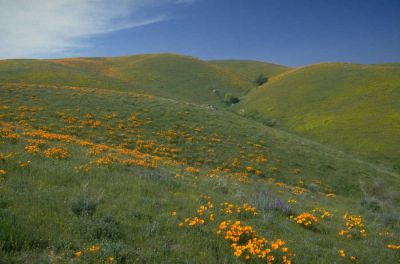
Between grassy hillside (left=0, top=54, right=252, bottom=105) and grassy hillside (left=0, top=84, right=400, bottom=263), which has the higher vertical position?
grassy hillside (left=0, top=54, right=252, bottom=105)

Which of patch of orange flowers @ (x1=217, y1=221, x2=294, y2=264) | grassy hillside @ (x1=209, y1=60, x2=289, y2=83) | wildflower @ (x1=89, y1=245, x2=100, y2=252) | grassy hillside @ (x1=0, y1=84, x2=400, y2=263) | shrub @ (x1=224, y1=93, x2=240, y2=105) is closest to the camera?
wildflower @ (x1=89, y1=245, x2=100, y2=252)

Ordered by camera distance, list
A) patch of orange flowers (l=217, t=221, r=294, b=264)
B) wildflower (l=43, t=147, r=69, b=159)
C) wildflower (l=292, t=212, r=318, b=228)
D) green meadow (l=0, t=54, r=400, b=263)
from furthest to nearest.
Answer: wildflower (l=43, t=147, r=69, b=159) < wildflower (l=292, t=212, r=318, b=228) < green meadow (l=0, t=54, r=400, b=263) < patch of orange flowers (l=217, t=221, r=294, b=264)

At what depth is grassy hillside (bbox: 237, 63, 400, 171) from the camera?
40.3 m

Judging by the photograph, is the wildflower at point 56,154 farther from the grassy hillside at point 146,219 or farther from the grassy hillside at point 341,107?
the grassy hillside at point 341,107

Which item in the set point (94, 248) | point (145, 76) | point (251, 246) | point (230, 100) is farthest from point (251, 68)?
point (94, 248)

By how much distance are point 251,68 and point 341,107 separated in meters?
76.2

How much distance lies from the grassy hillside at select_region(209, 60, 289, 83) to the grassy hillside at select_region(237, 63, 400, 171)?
33333mm

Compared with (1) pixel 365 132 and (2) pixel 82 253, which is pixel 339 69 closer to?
(1) pixel 365 132

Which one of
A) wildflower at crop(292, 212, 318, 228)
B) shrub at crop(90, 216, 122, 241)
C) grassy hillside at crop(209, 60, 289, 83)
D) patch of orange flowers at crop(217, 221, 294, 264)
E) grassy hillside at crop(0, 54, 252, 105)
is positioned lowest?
wildflower at crop(292, 212, 318, 228)

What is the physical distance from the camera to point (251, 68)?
12581cm

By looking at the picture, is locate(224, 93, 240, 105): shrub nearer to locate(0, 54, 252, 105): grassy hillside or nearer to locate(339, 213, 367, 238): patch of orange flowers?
locate(0, 54, 252, 105): grassy hillside

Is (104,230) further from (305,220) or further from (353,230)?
(353,230)

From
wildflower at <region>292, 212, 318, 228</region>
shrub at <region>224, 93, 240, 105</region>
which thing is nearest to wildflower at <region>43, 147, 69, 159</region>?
wildflower at <region>292, 212, 318, 228</region>

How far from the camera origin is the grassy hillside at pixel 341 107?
1586 inches
